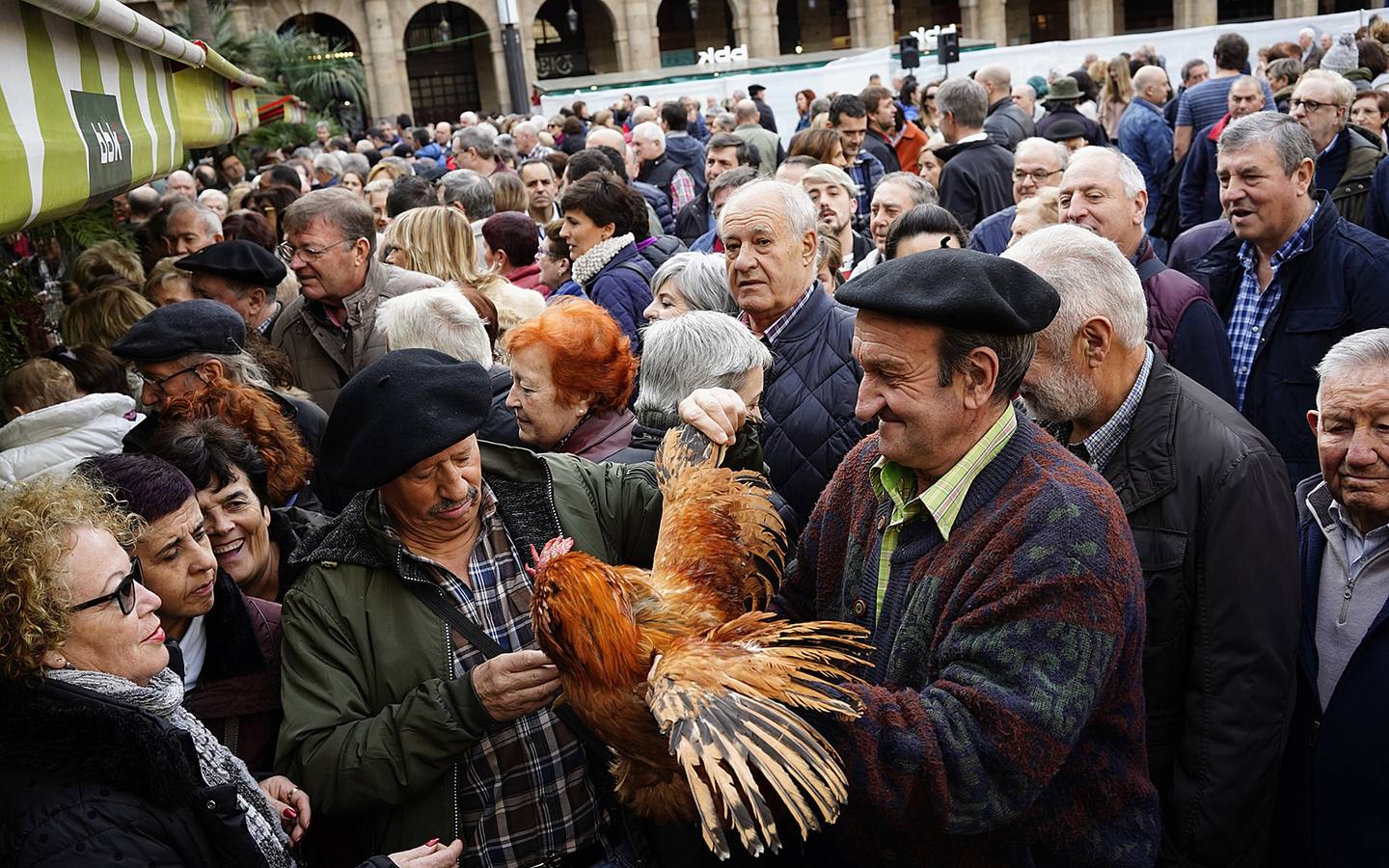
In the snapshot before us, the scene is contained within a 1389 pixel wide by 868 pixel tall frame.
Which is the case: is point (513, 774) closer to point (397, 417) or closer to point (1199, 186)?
point (397, 417)

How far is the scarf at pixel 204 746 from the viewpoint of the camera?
2.15m

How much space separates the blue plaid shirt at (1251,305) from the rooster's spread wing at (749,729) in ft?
10.8

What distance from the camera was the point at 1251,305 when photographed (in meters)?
4.70

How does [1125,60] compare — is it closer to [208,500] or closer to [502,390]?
[502,390]

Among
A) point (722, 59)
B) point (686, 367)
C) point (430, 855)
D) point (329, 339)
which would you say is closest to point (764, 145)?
point (329, 339)

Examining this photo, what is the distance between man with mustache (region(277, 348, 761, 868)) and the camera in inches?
94.7

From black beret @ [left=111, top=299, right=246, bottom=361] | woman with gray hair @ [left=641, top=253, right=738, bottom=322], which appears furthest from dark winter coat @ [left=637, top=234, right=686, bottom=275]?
black beret @ [left=111, top=299, right=246, bottom=361]

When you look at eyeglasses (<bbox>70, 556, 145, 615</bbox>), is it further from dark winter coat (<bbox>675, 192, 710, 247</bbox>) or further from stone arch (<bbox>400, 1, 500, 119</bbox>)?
stone arch (<bbox>400, 1, 500, 119</bbox>)

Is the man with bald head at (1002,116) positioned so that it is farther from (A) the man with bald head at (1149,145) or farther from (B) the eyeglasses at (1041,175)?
(B) the eyeglasses at (1041,175)

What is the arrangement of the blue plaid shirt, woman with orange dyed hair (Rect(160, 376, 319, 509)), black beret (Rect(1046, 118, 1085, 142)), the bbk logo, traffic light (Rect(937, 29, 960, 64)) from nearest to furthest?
woman with orange dyed hair (Rect(160, 376, 319, 509))
the blue plaid shirt
black beret (Rect(1046, 118, 1085, 142))
traffic light (Rect(937, 29, 960, 64))
the bbk logo

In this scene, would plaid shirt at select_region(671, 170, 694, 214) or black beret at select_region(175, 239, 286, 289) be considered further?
plaid shirt at select_region(671, 170, 694, 214)

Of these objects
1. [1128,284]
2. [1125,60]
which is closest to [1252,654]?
[1128,284]

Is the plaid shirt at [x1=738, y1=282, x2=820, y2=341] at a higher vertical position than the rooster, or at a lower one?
higher

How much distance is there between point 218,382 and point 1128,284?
291cm
